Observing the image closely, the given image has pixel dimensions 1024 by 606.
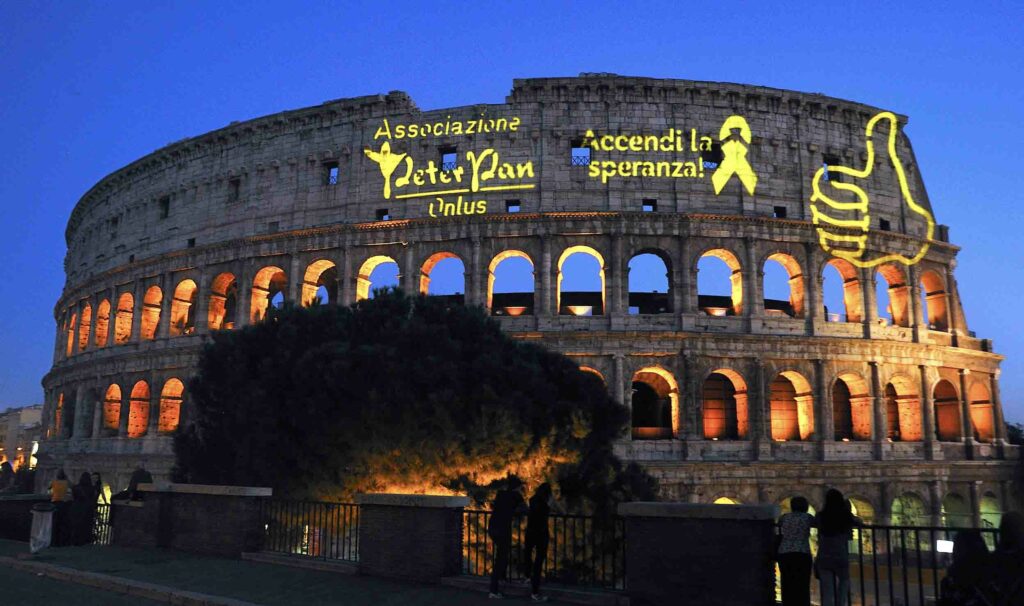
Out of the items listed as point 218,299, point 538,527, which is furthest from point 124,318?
point 538,527

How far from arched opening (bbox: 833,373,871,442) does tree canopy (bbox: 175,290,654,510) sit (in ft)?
42.0

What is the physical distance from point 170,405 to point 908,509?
101ft

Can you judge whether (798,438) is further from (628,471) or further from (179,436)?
(179,436)

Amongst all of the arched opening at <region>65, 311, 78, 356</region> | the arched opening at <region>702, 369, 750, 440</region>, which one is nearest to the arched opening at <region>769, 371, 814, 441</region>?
the arched opening at <region>702, 369, 750, 440</region>

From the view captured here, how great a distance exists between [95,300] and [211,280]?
1013 centimetres

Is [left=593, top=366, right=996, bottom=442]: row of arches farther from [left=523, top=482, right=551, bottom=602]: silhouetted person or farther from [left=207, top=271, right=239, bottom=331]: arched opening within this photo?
[left=523, top=482, right=551, bottom=602]: silhouetted person

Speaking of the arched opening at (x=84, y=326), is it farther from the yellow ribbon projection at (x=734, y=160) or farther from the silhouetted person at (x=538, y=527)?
the silhouetted person at (x=538, y=527)

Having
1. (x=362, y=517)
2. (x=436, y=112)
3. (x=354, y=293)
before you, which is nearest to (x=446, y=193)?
(x=436, y=112)

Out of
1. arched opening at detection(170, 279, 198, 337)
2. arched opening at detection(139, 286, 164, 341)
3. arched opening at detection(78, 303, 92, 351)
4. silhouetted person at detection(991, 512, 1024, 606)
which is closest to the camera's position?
silhouetted person at detection(991, 512, 1024, 606)

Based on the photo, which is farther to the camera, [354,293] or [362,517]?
[354,293]

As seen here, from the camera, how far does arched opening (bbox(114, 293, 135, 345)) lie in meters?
36.9

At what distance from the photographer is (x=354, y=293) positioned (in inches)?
1197

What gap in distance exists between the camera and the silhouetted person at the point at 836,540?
28.0 feet

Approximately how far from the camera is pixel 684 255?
93.2 feet
